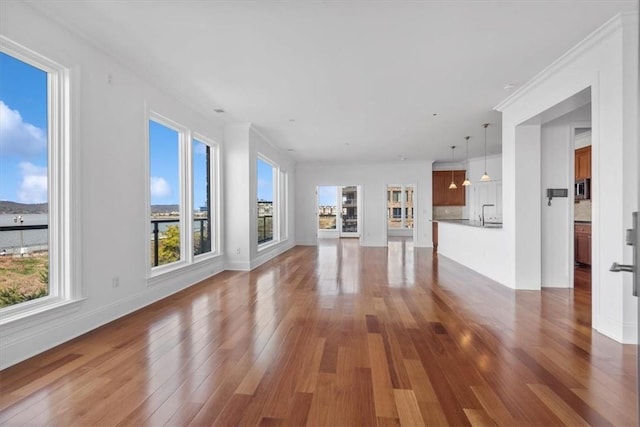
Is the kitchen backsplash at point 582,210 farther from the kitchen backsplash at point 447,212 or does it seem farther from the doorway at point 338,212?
the doorway at point 338,212

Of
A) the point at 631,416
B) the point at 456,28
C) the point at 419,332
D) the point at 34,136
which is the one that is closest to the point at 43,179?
the point at 34,136

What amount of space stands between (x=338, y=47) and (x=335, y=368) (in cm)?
293

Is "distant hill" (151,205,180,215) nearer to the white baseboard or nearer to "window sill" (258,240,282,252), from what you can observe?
the white baseboard

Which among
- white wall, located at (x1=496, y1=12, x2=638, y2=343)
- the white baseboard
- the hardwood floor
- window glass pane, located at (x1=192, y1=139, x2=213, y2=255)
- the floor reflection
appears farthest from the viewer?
window glass pane, located at (x1=192, y1=139, x2=213, y2=255)

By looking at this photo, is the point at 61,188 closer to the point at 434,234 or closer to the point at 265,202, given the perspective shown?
the point at 265,202

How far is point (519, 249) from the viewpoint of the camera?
15.0ft

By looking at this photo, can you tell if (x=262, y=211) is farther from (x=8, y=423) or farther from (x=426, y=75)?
(x=8, y=423)

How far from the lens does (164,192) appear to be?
14.9ft

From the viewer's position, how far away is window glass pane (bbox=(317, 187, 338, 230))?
40.3 ft

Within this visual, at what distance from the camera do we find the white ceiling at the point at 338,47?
260 centimetres

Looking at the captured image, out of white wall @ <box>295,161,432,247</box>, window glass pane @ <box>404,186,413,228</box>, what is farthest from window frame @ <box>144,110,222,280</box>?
window glass pane @ <box>404,186,413,228</box>

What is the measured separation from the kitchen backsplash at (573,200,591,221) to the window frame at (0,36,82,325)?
7.80m

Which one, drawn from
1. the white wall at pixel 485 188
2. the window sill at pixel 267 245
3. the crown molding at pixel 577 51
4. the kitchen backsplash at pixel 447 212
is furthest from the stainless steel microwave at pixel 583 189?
the window sill at pixel 267 245

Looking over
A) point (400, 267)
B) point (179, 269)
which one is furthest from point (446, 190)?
point (179, 269)
